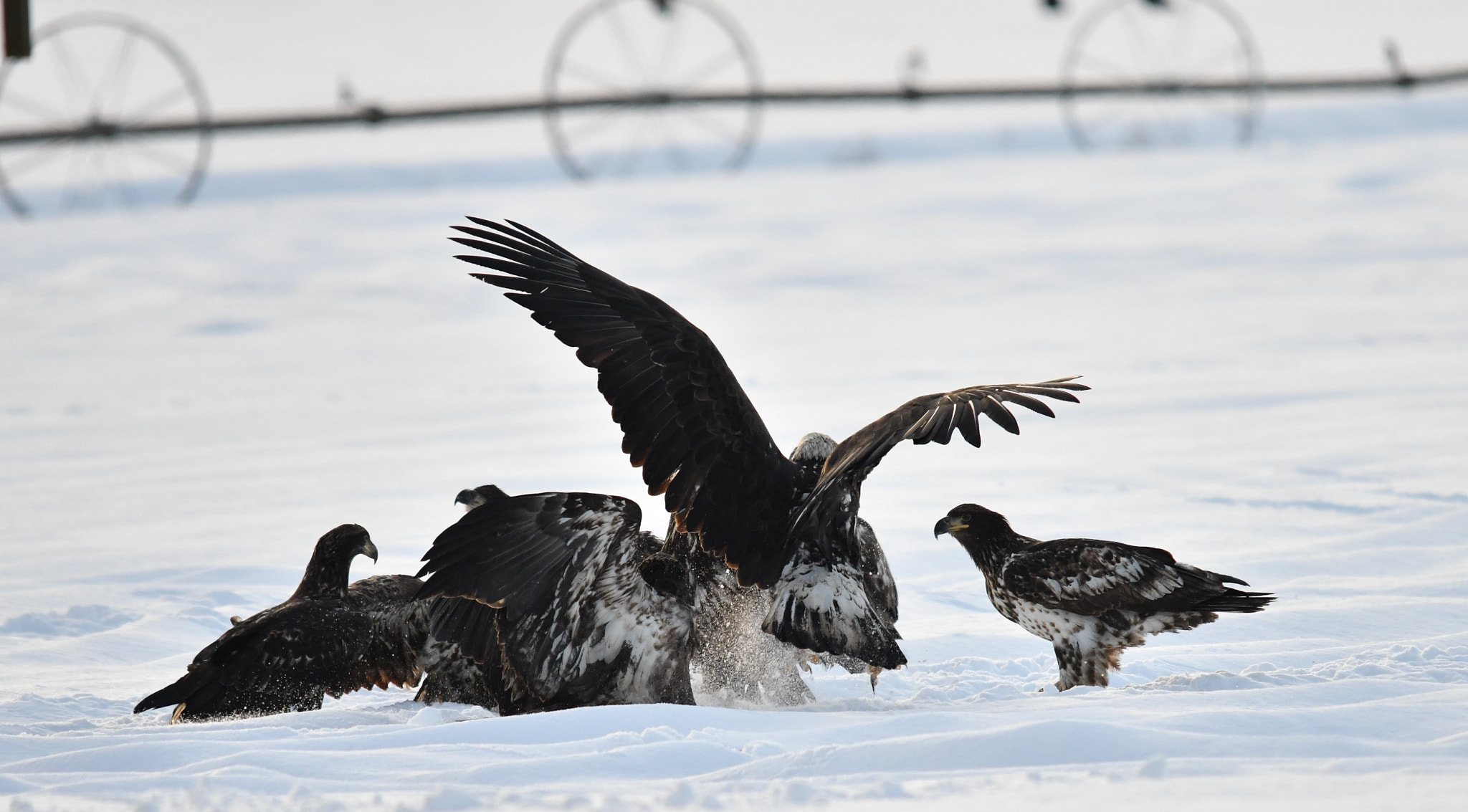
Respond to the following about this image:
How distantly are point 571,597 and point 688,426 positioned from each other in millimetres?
678

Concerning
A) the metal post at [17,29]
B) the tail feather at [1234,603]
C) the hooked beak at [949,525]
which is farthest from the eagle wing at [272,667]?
the metal post at [17,29]

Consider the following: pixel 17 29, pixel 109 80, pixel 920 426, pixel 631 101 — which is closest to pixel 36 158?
pixel 109 80

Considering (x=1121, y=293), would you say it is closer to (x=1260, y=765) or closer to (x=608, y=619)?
(x=608, y=619)

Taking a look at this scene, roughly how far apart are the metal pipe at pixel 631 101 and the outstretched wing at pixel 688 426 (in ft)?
42.9

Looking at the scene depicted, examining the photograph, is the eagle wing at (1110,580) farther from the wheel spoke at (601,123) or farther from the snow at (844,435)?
the wheel spoke at (601,123)

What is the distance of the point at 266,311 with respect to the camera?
1556cm

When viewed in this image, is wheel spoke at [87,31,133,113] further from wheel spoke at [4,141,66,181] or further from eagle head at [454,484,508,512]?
eagle head at [454,484,508,512]

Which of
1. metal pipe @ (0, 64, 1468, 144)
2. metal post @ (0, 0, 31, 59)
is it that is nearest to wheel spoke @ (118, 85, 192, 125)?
metal pipe @ (0, 64, 1468, 144)

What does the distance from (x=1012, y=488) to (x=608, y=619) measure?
12.0ft

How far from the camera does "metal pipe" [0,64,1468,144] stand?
17.5 m

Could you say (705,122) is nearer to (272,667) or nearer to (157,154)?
(157,154)

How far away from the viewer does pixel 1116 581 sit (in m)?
5.53

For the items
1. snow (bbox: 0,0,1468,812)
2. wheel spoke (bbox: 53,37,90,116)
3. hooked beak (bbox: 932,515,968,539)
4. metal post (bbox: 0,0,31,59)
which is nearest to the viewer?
snow (bbox: 0,0,1468,812)

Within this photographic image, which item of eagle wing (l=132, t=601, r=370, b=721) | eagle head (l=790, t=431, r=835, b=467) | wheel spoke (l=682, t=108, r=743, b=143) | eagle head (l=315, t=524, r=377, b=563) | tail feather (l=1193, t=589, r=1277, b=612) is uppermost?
wheel spoke (l=682, t=108, r=743, b=143)
